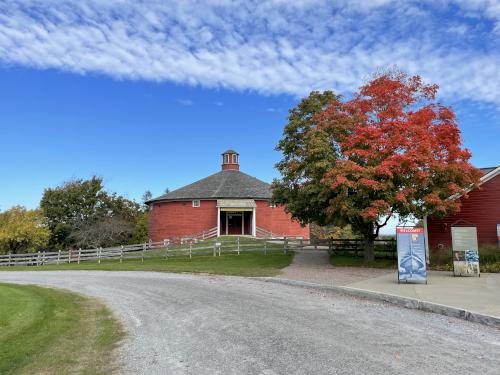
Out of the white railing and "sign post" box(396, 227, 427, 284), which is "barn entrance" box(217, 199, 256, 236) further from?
"sign post" box(396, 227, 427, 284)

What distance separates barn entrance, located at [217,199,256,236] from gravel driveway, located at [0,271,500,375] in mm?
28458

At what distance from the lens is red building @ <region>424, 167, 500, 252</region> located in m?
20.2

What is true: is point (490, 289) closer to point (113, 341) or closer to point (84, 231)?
point (113, 341)

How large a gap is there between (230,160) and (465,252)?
124 feet

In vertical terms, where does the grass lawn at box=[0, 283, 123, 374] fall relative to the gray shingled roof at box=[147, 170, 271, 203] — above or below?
below

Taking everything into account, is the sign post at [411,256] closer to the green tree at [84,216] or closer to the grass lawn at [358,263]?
the grass lawn at [358,263]

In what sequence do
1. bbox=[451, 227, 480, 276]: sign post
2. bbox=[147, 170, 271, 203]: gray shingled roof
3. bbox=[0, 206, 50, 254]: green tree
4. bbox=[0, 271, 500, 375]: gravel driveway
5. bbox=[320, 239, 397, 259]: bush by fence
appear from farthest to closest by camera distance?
bbox=[147, 170, 271, 203]: gray shingled roof, bbox=[0, 206, 50, 254]: green tree, bbox=[320, 239, 397, 259]: bush by fence, bbox=[451, 227, 480, 276]: sign post, bbox=[0, 271, 500, 375]: gravel driveway

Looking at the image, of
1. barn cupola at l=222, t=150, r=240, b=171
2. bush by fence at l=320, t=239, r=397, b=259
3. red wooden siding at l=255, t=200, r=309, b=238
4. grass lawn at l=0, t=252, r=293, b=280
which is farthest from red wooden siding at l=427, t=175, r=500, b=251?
barn cupola at l=222, t=150, r=240, b=171

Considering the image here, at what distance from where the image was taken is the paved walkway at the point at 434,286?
10.1 meters

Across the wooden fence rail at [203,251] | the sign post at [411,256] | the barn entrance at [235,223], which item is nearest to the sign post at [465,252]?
the sign post at [411,256]

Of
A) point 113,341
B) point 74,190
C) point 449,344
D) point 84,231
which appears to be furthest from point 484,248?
point 74,190

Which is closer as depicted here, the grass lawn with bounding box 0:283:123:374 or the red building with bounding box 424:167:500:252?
the grass lawn with bounding box 0:283:123:374

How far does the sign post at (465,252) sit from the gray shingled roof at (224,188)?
25.0m

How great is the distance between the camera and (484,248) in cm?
1841
